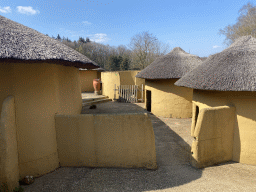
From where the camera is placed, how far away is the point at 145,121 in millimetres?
4105

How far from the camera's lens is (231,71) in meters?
4.96

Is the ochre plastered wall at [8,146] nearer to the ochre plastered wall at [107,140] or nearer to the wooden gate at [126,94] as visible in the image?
the ochre plastered wall at [107,140]

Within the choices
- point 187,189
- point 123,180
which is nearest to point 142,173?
point 123,180

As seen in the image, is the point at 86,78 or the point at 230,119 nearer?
the point at 230,119

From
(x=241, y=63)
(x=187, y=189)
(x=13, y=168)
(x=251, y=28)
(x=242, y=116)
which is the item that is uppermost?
(x=251, y=28)

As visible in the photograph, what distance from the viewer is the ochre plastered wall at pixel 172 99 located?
9.21 meters

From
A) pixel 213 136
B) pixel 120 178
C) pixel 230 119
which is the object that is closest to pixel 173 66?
pixel 230 119

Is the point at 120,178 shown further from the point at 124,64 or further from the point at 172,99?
the point at 124,64

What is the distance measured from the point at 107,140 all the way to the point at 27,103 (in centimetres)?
220

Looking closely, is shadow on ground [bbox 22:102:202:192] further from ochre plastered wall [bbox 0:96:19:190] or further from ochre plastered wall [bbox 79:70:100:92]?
ochre plastered wall [bbox 79:70:100:92]

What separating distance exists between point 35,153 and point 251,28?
3280 centimetres

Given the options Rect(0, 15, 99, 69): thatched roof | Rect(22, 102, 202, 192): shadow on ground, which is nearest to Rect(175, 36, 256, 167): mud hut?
Rect(22, 102, 202, 192): shadow on ground

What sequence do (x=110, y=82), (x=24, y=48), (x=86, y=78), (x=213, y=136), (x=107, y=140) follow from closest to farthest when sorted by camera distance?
1. (x=24, y=48)
2. (x=107, y=140)
3. (x=213, y=136)
4. (x=110, y=82)
5. (x=86, y=78)

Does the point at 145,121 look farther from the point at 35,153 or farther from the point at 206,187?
the point at 35,153
